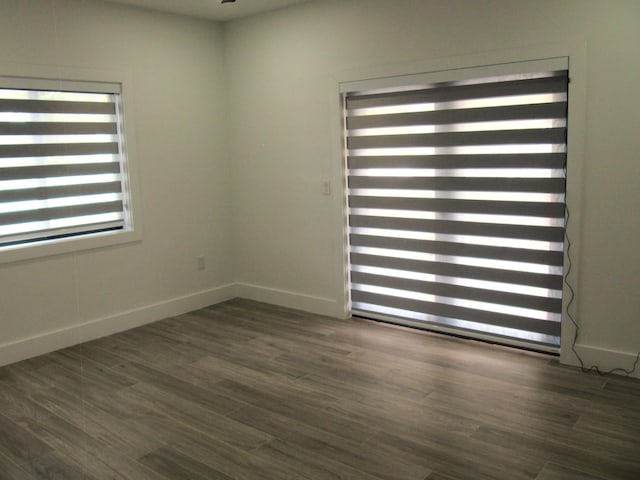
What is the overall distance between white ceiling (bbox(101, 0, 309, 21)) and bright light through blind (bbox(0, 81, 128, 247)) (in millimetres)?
749

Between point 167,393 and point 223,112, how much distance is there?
2920 millimetres

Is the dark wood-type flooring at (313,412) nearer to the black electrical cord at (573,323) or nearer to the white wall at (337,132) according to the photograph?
the black electrical cord at (573,323)

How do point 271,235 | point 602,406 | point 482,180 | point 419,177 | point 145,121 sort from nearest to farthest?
point 602,406, point 482,180, point 419,177, point 145,121, point 271,235

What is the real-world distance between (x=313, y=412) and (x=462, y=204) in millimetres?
1874

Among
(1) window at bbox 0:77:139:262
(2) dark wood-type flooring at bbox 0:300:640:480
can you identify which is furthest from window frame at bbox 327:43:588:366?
(1) window at bbox 0:77:139:262

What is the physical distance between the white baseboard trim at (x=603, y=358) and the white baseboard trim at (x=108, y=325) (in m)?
3.20

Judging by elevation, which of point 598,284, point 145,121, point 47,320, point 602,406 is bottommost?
point 602,406

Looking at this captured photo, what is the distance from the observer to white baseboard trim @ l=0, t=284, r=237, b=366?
4.31 m

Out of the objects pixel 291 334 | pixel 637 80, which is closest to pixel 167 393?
pixel 291 334

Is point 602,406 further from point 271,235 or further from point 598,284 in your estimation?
point 271,235

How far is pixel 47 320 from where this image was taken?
446 cm

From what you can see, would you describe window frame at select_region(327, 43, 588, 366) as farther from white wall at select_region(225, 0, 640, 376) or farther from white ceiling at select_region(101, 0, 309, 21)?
white ceiling at select_region(101, 0, 309, 21)

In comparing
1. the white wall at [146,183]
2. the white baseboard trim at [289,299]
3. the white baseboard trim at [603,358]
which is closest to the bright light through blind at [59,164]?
the white wall at [146,183]

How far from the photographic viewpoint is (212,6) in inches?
193
